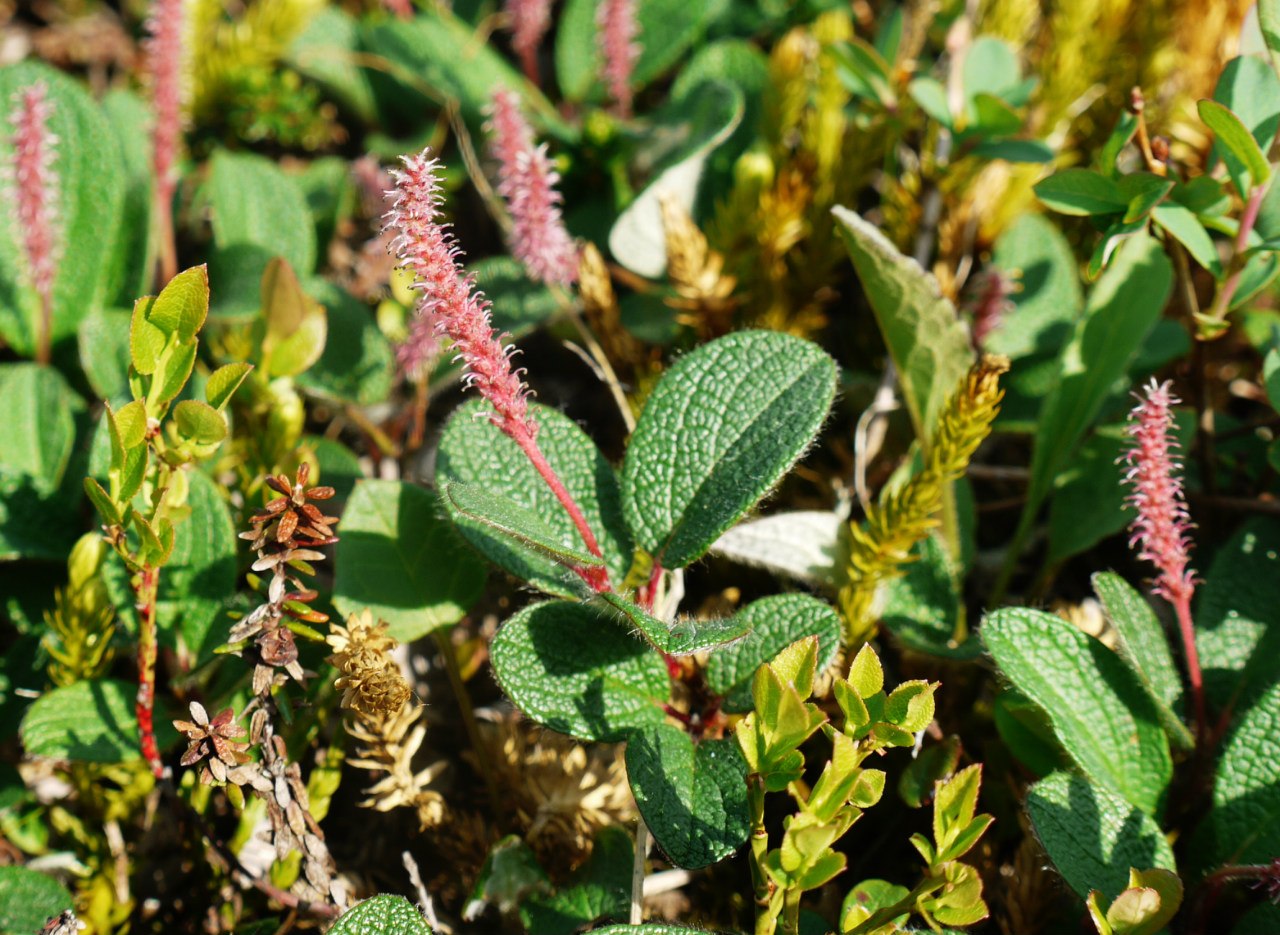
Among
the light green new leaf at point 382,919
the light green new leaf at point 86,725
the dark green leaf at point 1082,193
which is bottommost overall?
the light green new leaf at point 86,725

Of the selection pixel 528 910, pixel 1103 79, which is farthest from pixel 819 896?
pixel 1103 79

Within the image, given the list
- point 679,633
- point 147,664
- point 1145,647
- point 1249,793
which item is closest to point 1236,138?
point 1145,647

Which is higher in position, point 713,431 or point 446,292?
point 446,292

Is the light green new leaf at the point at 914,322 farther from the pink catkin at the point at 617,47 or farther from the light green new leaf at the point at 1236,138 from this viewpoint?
the pink catkin at the point at 617,47

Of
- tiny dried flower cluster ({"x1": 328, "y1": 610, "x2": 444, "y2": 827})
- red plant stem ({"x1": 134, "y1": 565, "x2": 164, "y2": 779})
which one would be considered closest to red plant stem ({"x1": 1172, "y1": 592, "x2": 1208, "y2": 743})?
tiny dried flower cluster ({"x1": 328, "y1": 610, "x2": 444, "y2": 827})

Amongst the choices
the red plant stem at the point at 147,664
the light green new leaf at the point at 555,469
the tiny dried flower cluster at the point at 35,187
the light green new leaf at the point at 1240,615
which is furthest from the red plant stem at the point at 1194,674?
the tiny dried flower cluster at the point at 35,187

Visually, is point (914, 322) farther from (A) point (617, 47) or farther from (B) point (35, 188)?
(B) point (35, 188)
